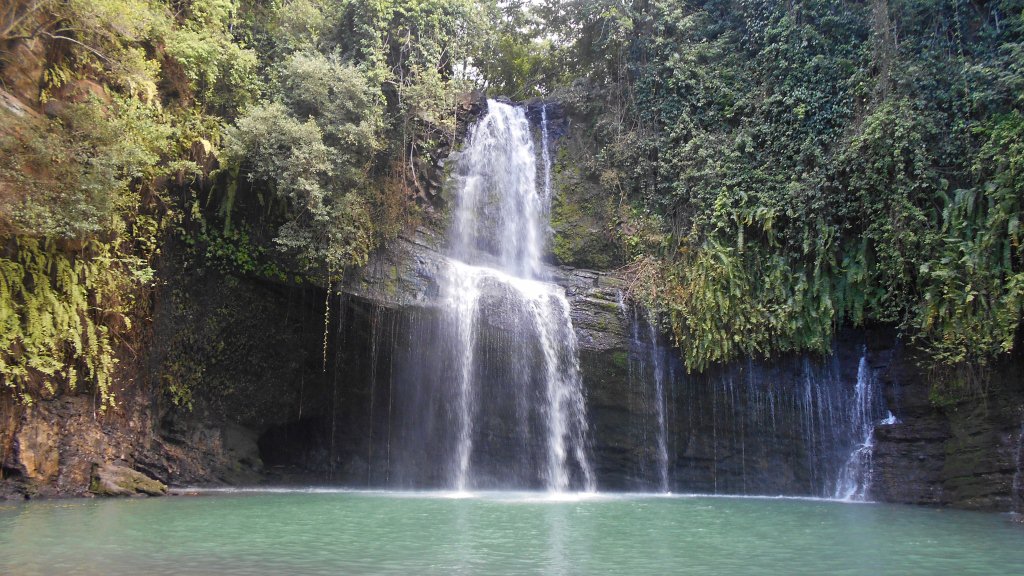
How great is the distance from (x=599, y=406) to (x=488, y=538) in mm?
7515

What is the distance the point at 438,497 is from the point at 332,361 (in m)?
4.48

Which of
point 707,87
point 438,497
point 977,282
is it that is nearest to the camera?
point 977,282

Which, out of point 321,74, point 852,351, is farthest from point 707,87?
point 321,74

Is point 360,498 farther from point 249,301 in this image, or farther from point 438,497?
point 249,301

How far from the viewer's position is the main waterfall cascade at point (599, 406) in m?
14.7

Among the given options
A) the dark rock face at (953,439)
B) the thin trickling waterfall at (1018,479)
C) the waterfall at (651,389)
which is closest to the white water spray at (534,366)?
the waterfall at (651,389)

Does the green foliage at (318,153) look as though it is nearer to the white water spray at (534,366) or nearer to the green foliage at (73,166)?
the green foliage at (73,166)

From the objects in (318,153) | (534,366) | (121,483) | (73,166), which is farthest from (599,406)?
(73,166)

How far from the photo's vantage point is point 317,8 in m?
18.2

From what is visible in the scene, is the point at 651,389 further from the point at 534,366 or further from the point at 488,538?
the point at 488,538

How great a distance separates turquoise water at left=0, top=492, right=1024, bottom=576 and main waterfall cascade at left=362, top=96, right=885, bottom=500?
9.57 feet

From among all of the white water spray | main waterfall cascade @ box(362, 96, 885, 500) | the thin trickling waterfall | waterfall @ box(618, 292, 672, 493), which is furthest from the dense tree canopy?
the white water spray

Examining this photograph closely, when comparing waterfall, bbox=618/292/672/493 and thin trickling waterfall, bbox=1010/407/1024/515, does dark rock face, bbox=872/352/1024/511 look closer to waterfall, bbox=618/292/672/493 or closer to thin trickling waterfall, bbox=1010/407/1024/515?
thin trickling waterfall, bbox=1010/407/1024/515

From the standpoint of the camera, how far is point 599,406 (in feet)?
48.9
